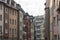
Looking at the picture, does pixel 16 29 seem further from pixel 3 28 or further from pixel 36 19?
pixel 36 19

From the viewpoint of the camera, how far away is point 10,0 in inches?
3046

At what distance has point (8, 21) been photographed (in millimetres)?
73500

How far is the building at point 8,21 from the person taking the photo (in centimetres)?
6850

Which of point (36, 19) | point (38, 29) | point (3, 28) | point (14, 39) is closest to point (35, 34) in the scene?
point (38, 29)

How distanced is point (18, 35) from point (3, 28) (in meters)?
16.3

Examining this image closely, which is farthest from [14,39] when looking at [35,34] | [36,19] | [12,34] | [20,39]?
[36,19]

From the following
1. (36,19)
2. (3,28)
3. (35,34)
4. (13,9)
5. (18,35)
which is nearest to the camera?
(3,28)

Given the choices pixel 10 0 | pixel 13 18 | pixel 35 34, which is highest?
pixel 10 0

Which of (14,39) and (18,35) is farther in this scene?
(18,35)

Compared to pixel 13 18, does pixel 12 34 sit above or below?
below

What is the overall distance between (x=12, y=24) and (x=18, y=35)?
782 cm

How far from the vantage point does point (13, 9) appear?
78.3 m

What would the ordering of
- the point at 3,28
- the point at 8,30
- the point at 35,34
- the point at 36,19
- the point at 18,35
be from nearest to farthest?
the point at 3,28, the point at 8,30, the point at 18,35, the point at 35,34, the point at 36,19

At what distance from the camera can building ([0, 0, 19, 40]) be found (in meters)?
68.5
